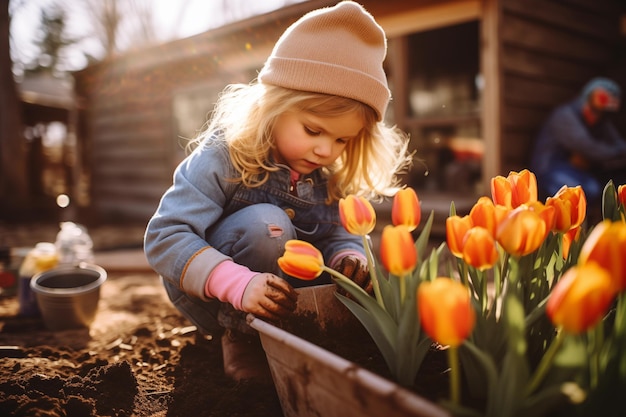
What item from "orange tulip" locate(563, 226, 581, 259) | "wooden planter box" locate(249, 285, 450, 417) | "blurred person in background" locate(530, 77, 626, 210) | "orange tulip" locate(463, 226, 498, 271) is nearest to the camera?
"wooden planter box" locate(249, 285, 450, 417)

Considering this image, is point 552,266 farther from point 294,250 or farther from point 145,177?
point 145,177

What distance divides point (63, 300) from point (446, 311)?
→ 1759 millimetres

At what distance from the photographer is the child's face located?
145 centimetres

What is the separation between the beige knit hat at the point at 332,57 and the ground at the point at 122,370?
85cm

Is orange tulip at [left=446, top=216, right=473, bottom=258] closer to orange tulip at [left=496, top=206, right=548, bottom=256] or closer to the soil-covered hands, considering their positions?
orange tulip at [left=496, top=206, right=548, bottom=256]

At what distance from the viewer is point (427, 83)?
6.89 m

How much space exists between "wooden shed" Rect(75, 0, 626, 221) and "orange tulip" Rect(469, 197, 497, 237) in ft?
9.72

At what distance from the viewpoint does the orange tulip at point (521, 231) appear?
0.81m

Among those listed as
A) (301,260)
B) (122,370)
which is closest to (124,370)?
(122,370)

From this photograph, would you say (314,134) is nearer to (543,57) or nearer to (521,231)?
(521,231)

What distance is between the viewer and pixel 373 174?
1.83 meters

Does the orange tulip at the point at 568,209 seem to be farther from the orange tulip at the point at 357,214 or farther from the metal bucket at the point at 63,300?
the metal bucket at the point at 63,300

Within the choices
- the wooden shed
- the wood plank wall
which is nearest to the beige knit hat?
the wooden shed

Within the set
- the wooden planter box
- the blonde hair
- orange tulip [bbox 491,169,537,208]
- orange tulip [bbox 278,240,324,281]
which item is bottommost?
the wooden planter box
